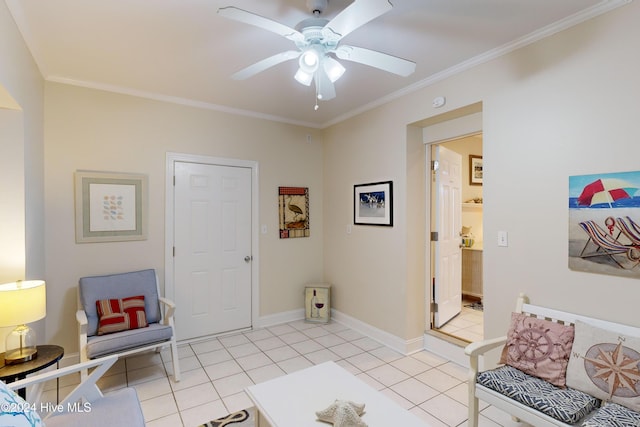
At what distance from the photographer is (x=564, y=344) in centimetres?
188

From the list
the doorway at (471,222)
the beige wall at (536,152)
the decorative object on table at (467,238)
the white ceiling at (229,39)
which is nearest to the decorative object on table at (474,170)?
the doorway at (471,222)

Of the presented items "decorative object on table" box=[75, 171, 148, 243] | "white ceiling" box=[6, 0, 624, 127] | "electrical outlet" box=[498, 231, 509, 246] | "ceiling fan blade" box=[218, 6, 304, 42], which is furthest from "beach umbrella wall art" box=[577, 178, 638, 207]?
"decorative object on table" box=[75, 171, 148, 243]

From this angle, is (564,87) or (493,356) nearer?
(564,87)

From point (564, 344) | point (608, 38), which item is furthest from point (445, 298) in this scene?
point (608, 38)

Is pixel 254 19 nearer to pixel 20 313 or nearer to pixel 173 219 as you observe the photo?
pixel 20 313

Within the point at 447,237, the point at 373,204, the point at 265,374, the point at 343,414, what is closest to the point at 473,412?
the point at 343,414

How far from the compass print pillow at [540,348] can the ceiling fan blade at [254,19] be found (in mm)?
2231

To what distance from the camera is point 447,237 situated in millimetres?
3574

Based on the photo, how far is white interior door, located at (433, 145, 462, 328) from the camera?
3.41 meters

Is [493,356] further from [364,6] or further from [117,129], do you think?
[117,129]

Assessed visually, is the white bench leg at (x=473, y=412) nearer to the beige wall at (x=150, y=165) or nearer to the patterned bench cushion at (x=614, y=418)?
the patterned bench cushion at (x=614, y=418)

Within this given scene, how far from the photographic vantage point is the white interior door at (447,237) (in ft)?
11.2

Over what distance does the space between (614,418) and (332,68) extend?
2.26m

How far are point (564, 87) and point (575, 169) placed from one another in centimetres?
54
